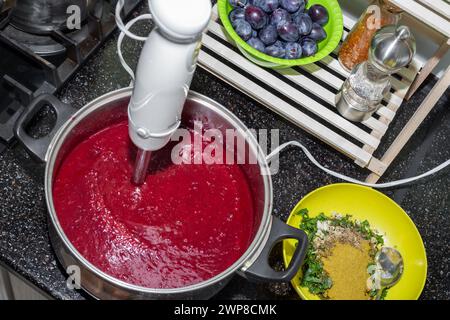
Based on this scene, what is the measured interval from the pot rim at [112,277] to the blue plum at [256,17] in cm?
19

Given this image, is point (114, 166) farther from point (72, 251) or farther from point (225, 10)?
point (225, 10)

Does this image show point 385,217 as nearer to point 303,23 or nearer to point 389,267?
point 389,267

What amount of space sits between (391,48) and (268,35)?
195 mm

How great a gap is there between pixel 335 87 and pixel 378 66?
122 mm

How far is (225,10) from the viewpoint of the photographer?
107 centimetres

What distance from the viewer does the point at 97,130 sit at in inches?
38.1

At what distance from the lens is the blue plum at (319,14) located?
1082mm

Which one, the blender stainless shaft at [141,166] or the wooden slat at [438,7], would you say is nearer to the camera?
the blender stainless shaft at [141,166]

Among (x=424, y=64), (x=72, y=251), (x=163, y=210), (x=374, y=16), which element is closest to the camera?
(x=72, y=251)

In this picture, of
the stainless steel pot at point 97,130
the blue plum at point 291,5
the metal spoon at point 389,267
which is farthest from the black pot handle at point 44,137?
the metal spoon at point 389,267

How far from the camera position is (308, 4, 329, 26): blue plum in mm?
1082

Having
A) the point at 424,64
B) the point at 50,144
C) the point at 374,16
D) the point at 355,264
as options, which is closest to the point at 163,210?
the point at 50,144

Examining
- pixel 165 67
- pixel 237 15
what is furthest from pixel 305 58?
pixel 165 67

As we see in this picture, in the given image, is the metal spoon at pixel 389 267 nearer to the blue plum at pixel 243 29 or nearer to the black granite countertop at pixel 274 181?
the black granite countertop at pixel 274 181
